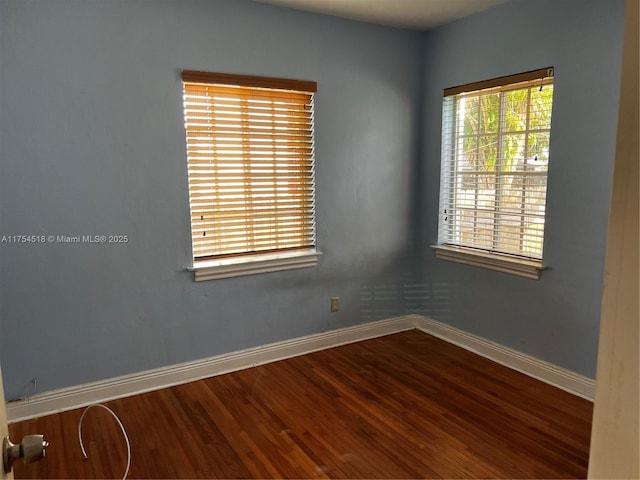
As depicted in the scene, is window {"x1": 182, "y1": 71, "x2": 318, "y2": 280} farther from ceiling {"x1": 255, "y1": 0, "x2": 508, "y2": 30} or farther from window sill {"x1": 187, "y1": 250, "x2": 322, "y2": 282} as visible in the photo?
ceiling {"x1": 255, "y1": 0, "x2": 508, "y2": 30}

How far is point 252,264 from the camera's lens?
3.17m

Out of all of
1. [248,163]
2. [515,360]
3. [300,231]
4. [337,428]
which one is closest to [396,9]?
[248,163]

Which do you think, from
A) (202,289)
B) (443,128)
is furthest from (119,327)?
(443,128)

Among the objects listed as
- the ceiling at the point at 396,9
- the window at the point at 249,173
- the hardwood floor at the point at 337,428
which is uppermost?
the ceiling at the point at 396,9

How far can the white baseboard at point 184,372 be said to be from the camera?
262 centimetres

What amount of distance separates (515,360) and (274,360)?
1.68 meters

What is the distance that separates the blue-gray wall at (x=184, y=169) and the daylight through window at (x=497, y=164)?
114mm

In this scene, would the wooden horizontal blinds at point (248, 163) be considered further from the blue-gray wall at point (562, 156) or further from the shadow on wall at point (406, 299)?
the blue-gray wall at point (562, 156)

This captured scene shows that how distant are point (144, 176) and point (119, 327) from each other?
920mm

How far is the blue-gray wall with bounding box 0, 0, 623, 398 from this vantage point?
2479 millimetres

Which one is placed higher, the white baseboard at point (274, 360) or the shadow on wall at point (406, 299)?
the shadow on wall at point (406, 299)

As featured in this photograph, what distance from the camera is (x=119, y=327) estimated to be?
2.80m

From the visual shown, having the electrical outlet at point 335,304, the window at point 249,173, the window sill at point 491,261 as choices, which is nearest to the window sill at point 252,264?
the window at point 249,173

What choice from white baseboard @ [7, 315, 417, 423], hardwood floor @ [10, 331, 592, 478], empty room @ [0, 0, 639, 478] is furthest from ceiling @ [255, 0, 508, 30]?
hardwood floor @ [10, 331, 592, 478]
